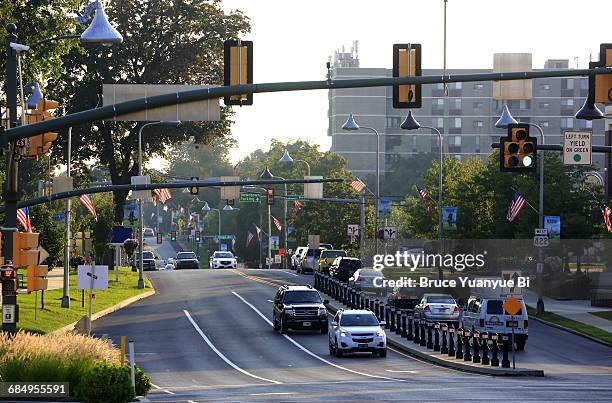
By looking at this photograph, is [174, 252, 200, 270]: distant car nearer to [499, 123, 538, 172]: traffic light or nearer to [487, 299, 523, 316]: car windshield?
[487, 299, 523, 316]: car windshield

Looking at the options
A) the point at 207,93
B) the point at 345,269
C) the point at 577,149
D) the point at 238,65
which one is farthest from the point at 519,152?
the point at 345,269

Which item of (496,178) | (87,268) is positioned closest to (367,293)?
(496,178)

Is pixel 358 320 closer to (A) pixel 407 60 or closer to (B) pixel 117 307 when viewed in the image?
(B) pixel 117 307

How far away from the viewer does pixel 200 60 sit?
85.0 metres

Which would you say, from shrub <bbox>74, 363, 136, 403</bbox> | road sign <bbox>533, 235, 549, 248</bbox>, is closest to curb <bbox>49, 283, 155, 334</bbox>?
road sign <bbox>533, 235, 549, 248</bbox>

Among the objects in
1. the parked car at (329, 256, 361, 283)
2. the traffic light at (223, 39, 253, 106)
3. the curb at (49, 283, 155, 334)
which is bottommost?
the curb at (49, 283, 155, 334)

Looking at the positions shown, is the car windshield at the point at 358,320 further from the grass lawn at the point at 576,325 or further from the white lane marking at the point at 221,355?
the grass lawn at the point at 576,325

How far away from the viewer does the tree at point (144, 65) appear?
82.2 meters

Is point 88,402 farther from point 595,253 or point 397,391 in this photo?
point 595,253

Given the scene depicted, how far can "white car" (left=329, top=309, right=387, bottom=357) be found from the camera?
46.2 m

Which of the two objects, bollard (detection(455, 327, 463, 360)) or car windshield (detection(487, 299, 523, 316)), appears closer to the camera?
bollard (detection(455, 327, 463, 360))

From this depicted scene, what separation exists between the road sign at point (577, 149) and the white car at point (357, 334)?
11363 mm

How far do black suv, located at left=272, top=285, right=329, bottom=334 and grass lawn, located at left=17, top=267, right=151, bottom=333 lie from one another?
354 inches

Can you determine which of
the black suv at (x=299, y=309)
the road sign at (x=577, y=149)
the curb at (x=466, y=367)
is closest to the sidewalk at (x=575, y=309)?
the curb at (x=466, y=367)
